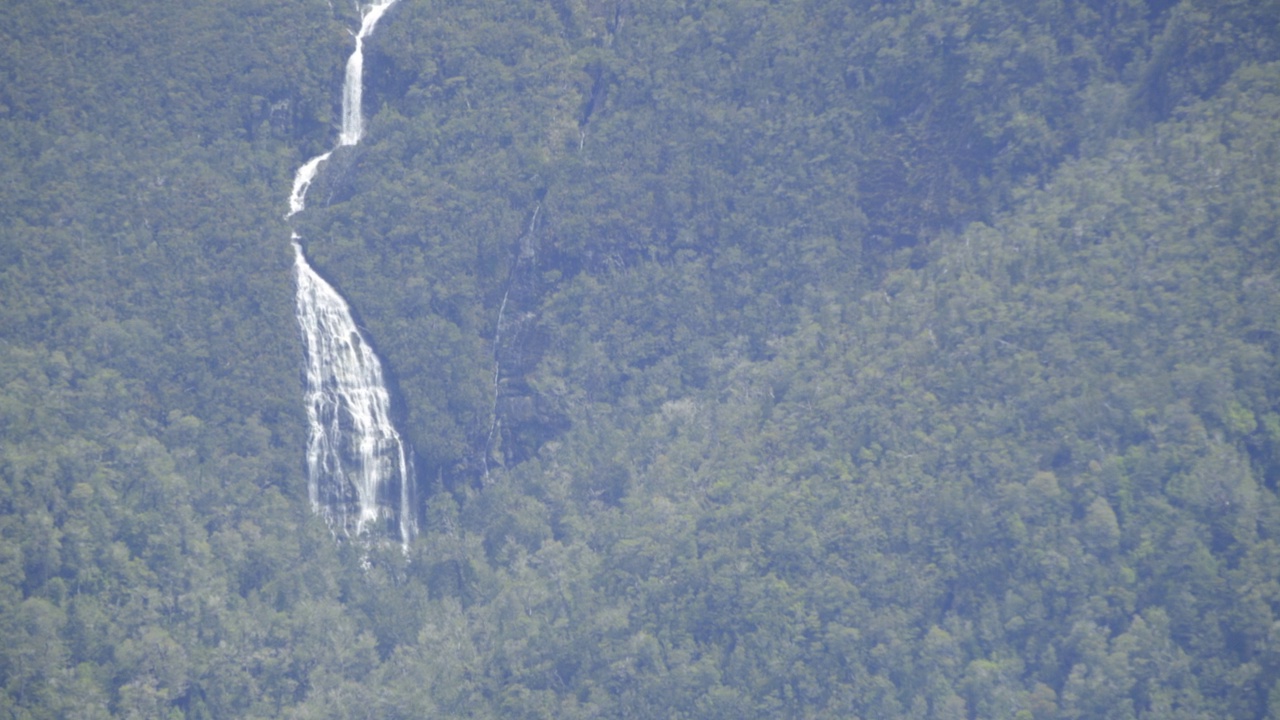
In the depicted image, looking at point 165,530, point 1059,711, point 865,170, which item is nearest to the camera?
point 1059,711

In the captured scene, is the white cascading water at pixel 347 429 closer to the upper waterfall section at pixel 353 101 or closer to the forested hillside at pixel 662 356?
the forested hillside at pixel 662 356

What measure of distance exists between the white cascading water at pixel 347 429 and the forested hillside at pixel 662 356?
0.74 meters

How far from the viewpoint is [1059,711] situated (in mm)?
63781

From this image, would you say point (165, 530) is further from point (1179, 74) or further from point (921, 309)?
point (1179, 74)

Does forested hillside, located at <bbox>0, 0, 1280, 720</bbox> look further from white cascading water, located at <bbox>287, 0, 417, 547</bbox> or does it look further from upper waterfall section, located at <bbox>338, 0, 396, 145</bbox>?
white cascading water, located at <bbox>287, 0, 417, 547</bbox>

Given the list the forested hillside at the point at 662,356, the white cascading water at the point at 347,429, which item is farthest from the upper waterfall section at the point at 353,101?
the white cascading water at the point at 347,429

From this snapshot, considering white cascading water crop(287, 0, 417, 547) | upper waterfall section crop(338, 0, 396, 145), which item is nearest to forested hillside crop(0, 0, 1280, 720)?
upper waterfall section crop(338, 0, 396, 145)

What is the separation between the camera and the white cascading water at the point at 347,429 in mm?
74500

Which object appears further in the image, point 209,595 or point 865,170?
point 865,170

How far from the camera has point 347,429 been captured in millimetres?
74938

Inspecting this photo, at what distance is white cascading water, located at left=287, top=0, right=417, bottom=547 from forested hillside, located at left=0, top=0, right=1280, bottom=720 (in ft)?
2.42

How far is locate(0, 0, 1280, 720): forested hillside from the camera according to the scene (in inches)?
2569

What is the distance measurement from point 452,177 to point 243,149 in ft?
25.8

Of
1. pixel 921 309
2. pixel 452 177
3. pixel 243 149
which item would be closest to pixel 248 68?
pixel 243 149
